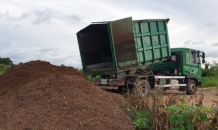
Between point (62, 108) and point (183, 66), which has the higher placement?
point (183, 66)

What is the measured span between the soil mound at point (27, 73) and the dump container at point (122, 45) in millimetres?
1648

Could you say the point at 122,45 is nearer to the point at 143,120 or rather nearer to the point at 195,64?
the point at 143,120

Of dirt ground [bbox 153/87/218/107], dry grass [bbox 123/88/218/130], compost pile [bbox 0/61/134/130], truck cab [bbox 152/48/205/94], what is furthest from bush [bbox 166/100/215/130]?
truck cab [bbox 152/48/205/94]

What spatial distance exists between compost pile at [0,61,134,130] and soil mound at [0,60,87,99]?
5.17 ft

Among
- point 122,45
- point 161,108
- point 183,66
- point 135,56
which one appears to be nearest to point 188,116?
point 161,108

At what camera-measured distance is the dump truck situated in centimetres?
1037

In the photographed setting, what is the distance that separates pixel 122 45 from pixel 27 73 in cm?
352

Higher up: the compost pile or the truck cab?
the truck cab

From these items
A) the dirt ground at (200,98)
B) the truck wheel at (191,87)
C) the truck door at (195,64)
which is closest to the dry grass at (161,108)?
the dirt ground at (200,98)

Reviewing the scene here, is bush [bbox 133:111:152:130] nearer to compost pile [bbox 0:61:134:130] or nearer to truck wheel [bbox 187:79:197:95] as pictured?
compost pile [bbox 0:61:134:130]

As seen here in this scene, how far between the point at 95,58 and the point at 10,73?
3792mm

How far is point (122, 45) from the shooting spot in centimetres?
1033

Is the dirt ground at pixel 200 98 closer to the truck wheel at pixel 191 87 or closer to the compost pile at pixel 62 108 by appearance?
the truck wheel at pixel 191 87

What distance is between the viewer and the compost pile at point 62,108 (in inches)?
206
